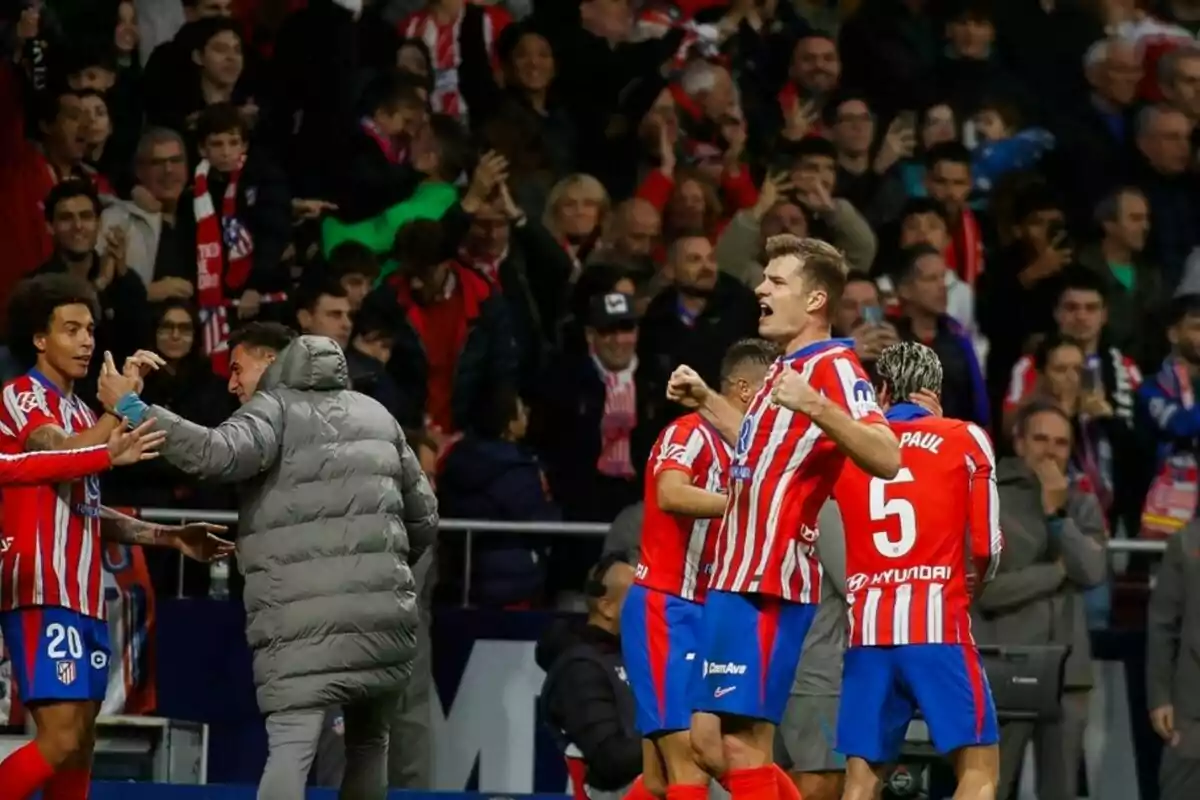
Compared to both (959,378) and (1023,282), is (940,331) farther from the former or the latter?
(1023,282)

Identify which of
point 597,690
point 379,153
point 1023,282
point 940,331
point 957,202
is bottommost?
point 597,690

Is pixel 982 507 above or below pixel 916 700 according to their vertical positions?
above

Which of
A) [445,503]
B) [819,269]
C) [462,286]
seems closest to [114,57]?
[462,286]

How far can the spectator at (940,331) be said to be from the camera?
1348cm

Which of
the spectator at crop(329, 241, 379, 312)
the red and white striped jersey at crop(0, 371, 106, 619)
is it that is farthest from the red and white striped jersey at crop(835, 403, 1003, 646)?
the spectator at crop(329, 241, 379, 312)

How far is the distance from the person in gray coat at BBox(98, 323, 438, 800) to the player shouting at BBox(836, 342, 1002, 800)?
174cm

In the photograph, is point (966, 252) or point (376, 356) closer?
point (376, 356)

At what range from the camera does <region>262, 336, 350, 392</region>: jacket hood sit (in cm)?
917

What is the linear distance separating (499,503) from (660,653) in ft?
8.83

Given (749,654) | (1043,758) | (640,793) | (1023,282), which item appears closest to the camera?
(749,654)

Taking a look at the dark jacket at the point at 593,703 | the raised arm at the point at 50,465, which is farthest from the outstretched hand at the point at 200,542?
the dark jacket at the point at 593,703

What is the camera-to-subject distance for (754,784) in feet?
28.3

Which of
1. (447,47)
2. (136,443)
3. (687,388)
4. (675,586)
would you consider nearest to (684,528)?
(675,586)

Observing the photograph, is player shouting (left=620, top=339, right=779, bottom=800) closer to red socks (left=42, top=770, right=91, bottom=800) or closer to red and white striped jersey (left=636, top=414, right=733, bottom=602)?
red and white striped jersey (left=636, top=414, right=733, bottom=602)
